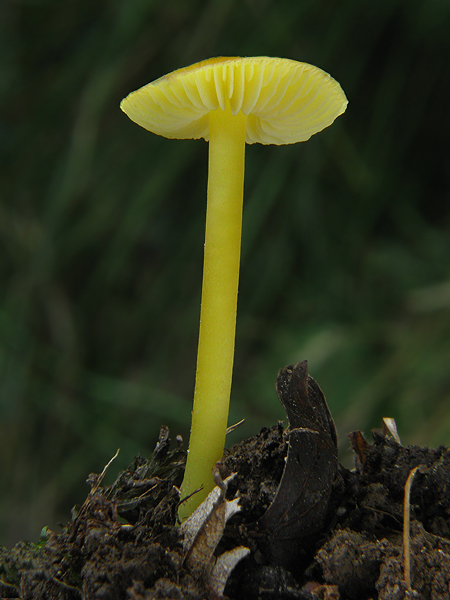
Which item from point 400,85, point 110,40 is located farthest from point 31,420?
point 400,85

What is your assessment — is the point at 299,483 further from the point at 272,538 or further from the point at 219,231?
the point at 219,231

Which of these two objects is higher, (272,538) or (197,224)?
Result: (197,224)

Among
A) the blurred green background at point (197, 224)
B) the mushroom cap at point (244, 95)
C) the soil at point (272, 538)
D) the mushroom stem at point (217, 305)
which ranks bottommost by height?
the soil at point (272, 538)

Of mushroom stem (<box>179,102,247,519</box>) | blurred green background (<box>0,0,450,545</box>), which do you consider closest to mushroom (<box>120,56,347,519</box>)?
mushroom stem (<box>179,102,247,519</box>)

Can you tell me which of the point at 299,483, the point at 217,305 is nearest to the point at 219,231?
the point at 217,305

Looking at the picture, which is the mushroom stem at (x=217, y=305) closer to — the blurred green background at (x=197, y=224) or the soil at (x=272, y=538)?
the soil at (x=272, y=538)

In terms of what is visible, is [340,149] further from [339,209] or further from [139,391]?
[139,391]

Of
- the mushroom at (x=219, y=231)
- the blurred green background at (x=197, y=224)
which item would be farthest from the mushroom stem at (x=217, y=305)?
the blurred green background at (x=197, y=224)
